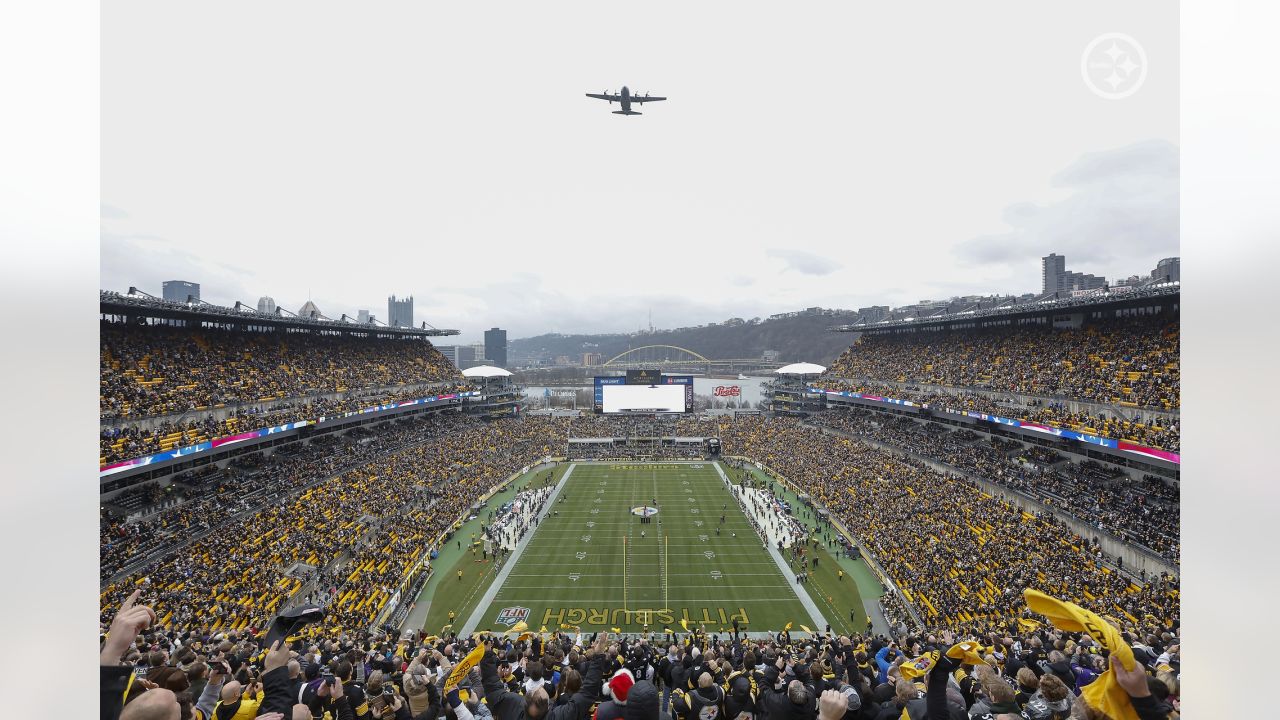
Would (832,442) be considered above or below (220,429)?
below

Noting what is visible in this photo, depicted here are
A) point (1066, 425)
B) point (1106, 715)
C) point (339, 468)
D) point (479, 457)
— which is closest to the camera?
point (1106, 715)

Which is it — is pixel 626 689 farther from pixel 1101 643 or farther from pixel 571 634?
pixel 571 634

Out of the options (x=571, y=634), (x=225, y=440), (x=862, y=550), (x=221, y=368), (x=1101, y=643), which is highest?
(x=221, y=368)

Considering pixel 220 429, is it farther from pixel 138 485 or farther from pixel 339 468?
pixel 339 468

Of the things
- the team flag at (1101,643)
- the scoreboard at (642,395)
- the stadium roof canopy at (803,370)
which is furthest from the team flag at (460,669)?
the stadium roof canopy at (803,370)

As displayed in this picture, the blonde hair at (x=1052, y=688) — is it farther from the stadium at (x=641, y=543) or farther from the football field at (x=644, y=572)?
the football field at (x=644, y=572)

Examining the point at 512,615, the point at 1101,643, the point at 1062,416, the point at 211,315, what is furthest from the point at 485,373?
the point at 1101,643

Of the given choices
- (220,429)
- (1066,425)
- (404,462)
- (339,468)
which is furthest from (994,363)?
(220,429)
